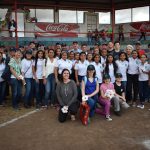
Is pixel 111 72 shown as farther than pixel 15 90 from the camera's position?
Yes

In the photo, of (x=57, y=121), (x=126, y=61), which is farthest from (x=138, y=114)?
(x=57, y=121)

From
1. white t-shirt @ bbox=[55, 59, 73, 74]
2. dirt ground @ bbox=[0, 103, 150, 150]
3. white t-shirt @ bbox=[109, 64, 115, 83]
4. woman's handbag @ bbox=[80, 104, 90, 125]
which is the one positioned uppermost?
white t-shirt @ bbox=[55, 59, 73, 74]

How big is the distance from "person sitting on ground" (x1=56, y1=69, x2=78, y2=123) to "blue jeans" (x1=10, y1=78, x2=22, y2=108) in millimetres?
1439

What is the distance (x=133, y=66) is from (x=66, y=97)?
2.34m

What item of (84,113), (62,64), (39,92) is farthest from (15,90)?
(84,113)

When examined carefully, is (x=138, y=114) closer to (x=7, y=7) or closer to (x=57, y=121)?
(x=57, y=121)

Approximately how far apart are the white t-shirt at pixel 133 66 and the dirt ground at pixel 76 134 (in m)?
1.36

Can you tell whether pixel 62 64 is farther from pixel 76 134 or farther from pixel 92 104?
pixel 76 134

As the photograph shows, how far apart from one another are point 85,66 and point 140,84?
169 centimetres

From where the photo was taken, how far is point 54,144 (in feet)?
17.9

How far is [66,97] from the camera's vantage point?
7.06 m

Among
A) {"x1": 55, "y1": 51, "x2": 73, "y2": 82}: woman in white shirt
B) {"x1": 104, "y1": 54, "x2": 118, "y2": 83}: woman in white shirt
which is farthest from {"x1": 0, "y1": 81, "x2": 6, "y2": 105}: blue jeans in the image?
{"x1": 104, "y1": 54, "x2": 118, "y2": 83}: woman in white shirt

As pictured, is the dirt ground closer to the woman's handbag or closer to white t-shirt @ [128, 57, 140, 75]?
the woman's handbag

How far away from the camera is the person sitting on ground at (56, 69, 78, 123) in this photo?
6.85 m
